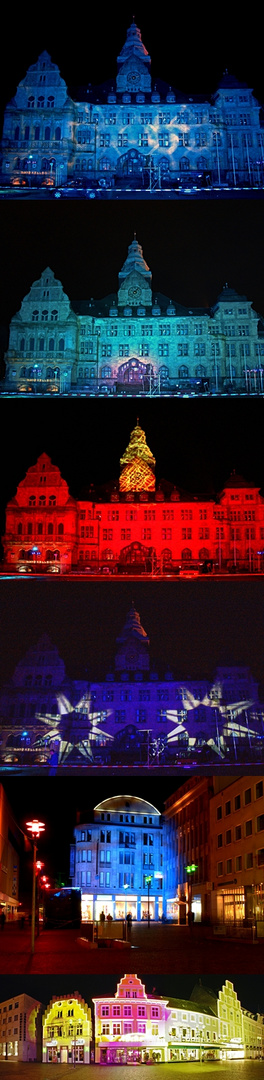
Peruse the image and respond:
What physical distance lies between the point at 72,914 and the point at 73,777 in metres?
0.77

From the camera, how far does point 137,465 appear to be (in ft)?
18.1

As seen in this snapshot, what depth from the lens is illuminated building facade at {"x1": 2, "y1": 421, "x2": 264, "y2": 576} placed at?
5246mm

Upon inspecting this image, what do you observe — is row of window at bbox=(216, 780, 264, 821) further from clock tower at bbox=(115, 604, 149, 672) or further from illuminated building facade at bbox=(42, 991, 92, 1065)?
illuminated building facade at bbox=(42, 991, 92, 1065)

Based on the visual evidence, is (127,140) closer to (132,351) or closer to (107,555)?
(132,351)

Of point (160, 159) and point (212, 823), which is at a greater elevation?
point (160, 159)

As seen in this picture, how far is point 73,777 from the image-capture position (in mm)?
4973

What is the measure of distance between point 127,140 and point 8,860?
402 cm

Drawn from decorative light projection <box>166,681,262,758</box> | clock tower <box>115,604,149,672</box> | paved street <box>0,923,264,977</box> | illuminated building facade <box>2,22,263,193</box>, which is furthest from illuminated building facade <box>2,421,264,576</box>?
paved street <box>0,923,264,977</box>

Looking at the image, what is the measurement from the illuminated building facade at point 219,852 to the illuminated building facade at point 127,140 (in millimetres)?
3352

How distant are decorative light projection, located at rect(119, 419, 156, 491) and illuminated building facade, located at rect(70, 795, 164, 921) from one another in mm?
1707

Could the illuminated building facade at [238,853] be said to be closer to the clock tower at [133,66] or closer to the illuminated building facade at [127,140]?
the illuminated building facade at [127,140]

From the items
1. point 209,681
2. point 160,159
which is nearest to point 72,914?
point 209,681

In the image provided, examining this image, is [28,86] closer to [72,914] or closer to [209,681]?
[209,681]

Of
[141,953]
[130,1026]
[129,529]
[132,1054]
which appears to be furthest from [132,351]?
[132,1054]
